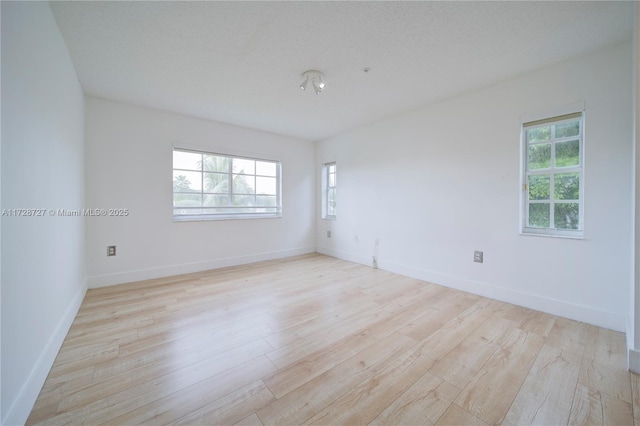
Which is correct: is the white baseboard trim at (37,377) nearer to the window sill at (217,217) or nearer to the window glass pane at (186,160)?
the window sill at (217,217)

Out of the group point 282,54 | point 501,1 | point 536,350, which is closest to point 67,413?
point 282,54

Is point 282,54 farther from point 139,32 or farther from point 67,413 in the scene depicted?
point 67,413

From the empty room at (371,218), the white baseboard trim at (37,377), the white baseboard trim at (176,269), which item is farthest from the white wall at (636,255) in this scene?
the white baseboard trim at (176,269)

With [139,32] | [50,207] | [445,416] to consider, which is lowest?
[445,416]

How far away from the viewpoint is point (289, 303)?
2.65 meters

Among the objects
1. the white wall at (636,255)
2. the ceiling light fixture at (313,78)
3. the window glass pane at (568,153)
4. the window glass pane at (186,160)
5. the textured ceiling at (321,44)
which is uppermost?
the textured ceiling at (321,44)

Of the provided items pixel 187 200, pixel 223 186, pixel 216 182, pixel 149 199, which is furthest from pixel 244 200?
pixel 149 199

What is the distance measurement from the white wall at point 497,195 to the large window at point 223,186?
162 cm

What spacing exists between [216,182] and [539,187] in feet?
13.9

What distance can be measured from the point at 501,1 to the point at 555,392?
243 cm

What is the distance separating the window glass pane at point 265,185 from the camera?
459 cm

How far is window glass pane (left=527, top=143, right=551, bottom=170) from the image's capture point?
2491mm

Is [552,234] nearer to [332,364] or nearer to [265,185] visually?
[332,364]

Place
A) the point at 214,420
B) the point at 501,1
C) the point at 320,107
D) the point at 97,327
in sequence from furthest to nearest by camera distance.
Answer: the point at 320,107 < the point at 97,327 < the point at 501,1 < the point at 214,420
